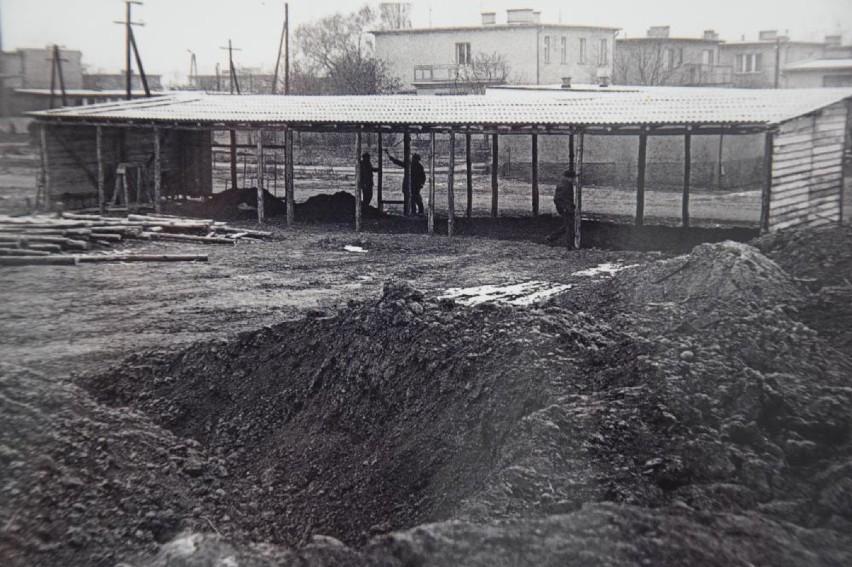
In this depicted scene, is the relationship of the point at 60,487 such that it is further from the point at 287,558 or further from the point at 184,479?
the point at 287,558

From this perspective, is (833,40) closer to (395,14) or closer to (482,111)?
(395,14)

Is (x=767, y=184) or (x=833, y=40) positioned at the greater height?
(x=833, y=40)

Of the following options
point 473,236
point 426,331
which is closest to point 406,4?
point 473,236

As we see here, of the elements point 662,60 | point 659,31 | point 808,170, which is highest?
point 659,31

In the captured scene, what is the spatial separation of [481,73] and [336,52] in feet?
42.4

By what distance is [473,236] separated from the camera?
785 inches

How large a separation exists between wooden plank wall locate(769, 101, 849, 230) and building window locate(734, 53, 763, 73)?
43838 mm

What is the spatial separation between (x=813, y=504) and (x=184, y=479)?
5075 mm

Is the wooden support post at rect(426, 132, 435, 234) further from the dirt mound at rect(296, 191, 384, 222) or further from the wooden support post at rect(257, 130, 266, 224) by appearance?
the wooden support post at rect(257, 130, 266, 224)

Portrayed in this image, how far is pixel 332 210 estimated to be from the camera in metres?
23.4

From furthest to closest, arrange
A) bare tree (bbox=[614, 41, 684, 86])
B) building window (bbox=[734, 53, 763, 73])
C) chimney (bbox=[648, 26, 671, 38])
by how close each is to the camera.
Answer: building window (bbox=[734, 53, 763, 73]) → chimney (bbox=[648, 26, 671, 38]) → bare tree (bbox=[614, 41, 684, 86])

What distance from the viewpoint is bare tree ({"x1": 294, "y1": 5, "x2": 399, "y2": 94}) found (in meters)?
49.6

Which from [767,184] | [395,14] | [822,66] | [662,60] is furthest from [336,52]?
[767,184]

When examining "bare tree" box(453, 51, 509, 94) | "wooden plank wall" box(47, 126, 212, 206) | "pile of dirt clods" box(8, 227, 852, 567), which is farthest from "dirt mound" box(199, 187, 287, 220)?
"bare tree" box(453, 51, 509, 94)
